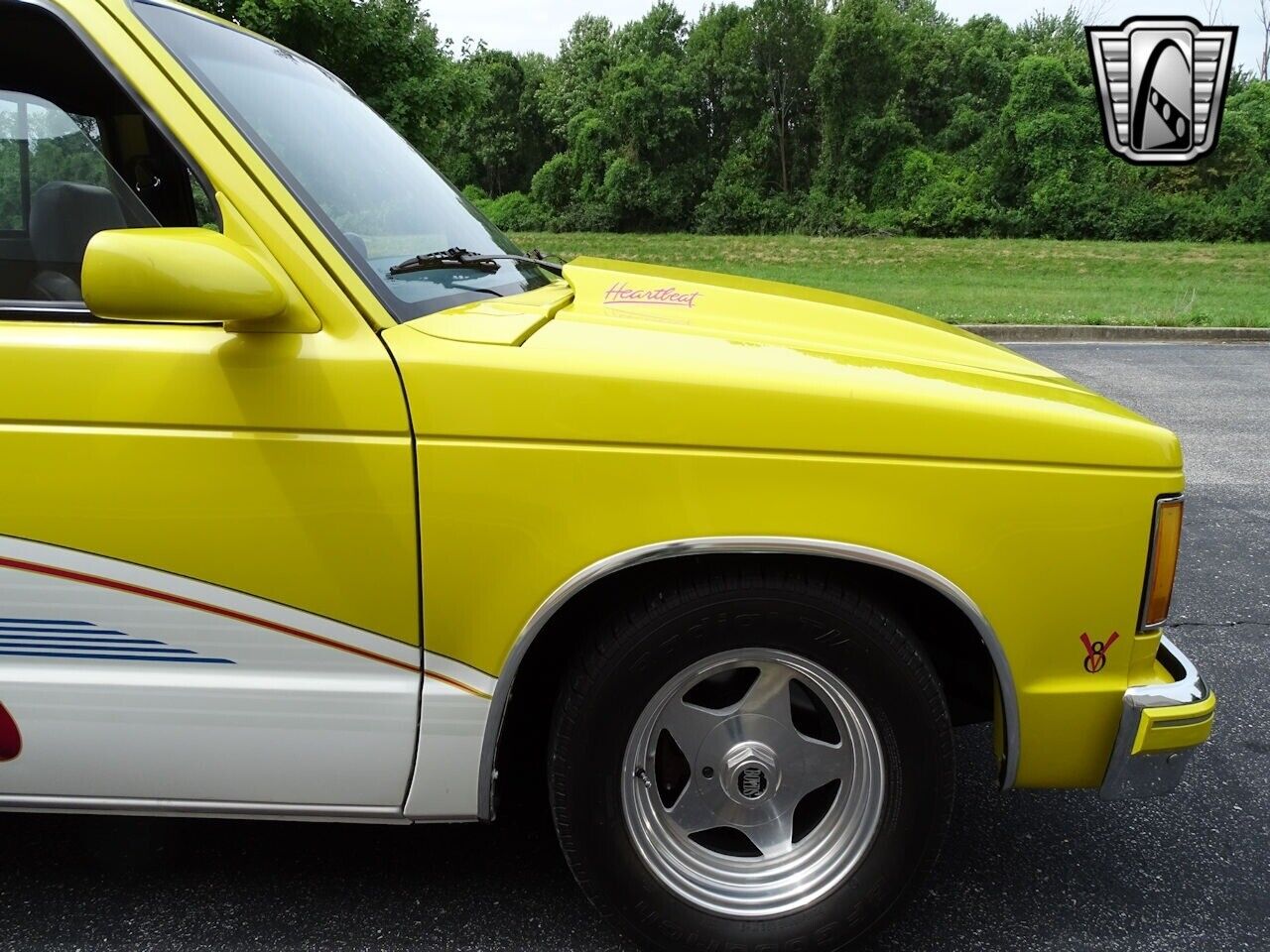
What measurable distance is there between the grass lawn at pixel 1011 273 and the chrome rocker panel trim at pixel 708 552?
1004cm

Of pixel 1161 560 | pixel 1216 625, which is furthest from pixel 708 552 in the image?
pixel 1216 625

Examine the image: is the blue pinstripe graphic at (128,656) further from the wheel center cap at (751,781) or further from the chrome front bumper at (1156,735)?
the chrome front bumper at (1156,735)

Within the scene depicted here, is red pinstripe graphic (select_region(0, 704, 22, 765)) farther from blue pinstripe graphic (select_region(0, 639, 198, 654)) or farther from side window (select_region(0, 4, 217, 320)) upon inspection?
side window (select_region(0, 4, 217, 320))

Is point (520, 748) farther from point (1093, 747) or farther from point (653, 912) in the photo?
point (1093, 747)

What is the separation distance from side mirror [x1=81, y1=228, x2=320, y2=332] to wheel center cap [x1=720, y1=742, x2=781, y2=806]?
4.10 feet

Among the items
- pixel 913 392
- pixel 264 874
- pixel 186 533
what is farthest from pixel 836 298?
pixel 264 874

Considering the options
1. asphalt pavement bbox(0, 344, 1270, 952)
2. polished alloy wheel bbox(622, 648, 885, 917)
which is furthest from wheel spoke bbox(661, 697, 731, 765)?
asphalt pavement bbox(0, 344, 1270, 952)

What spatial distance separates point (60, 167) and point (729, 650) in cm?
169

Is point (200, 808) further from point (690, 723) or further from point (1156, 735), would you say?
point (1156, 735)

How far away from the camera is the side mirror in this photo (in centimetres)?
165

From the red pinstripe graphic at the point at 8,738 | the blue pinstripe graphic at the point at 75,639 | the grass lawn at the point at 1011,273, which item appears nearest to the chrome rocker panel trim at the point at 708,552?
the blue pinstripe graphic at the point at 75,639

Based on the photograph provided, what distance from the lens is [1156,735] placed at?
1973mm

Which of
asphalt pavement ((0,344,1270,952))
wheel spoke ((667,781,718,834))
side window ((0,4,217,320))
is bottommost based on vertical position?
asphalt pavement ((0,344,1270,952))

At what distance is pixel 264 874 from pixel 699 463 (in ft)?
4.89
